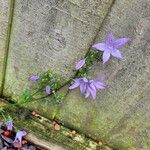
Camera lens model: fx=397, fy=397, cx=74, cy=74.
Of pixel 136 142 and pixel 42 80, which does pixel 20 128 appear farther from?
pixel 136 142

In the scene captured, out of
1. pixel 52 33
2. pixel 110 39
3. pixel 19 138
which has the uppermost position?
pixel 52 33

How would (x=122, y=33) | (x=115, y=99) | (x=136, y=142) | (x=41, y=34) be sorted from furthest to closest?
1. (x=136, y=142)
2. (x=115, y=99)
3. (x=41, y=34)
4. (x=122, y=33)

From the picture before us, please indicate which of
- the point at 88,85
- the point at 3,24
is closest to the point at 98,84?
the point at 88,85

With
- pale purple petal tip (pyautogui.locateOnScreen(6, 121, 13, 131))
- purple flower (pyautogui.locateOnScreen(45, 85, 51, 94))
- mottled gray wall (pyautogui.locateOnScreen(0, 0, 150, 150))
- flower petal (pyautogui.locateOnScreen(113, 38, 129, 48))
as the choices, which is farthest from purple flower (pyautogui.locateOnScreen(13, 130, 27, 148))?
flower petal (pyautogui.locateOnScreen(113, 38, 129, 48))

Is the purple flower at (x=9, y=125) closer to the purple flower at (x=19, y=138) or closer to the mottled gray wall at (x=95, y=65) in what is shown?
the purple flower at (x=19, y=138)

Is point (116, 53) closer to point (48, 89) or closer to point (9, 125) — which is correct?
point (48, 89)

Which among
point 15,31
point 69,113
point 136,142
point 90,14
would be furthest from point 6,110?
point 90,14
